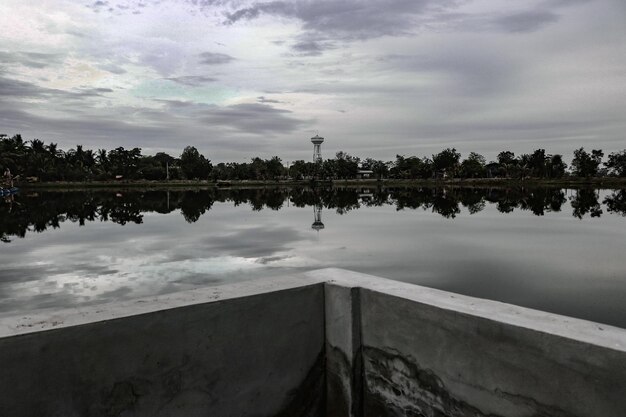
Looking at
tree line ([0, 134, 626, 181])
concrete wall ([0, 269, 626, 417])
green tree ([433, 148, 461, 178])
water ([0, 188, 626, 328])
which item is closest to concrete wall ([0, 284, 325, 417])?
concrete wall ([0, 269, 626, 417])

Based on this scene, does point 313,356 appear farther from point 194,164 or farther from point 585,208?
point 194,164

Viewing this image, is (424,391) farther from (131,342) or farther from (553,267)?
(553,267)

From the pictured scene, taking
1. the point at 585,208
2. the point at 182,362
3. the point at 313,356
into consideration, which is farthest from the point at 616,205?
the point at 182,362

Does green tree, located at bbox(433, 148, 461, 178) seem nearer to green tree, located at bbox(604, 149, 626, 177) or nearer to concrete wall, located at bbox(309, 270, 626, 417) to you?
green tree, located at bbox(604, 149, 626, 177)

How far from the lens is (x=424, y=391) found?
10.2 ft

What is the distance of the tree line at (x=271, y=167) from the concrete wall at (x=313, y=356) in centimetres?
9452

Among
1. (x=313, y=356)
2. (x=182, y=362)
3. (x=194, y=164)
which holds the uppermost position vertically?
(x=194, y=164)

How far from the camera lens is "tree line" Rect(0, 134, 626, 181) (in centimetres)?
9662

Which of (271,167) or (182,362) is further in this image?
(271,167)

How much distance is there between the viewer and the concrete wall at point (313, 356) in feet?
8.05

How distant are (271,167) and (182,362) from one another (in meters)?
126

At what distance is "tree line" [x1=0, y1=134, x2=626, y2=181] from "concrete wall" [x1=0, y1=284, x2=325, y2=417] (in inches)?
3721

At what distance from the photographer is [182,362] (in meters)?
3.00

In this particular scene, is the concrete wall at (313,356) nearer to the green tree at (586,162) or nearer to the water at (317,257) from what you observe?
the water at (317,257)
